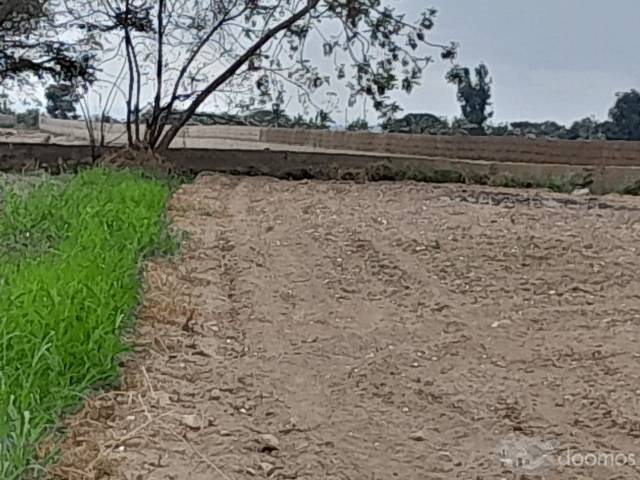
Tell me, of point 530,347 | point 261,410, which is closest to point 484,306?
point 530,347

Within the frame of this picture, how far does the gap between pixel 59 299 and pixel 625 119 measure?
7.08 m

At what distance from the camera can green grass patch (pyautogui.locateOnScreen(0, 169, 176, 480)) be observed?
171 centimetres

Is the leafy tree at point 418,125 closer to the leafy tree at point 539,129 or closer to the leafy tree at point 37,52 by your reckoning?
the leafy tree at point 539,129

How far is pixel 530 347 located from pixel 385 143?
6.26 metres

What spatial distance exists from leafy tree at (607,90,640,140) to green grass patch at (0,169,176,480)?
5273mm

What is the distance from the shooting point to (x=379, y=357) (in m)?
2.46

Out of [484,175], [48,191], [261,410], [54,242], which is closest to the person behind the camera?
[261,410]

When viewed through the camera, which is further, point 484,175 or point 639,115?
point 639,115

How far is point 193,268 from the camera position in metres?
3.52

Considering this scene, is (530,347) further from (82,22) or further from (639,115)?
(639,115)

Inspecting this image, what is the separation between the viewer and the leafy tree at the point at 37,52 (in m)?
6.92

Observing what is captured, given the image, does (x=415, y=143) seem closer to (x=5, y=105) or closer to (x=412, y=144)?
(x=412, y=144)

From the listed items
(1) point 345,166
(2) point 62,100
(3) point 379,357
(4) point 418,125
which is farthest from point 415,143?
(3) point 379,357

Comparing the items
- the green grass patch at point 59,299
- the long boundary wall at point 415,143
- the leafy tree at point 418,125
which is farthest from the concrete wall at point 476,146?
the green grass patch at point 59,299
